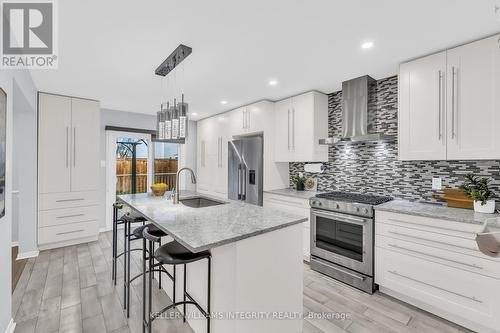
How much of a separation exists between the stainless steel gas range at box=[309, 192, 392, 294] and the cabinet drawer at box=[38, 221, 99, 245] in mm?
3612

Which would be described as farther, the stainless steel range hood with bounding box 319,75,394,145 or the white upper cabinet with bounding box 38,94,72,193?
the white upper cabinet with bounding box 38,94,72,193

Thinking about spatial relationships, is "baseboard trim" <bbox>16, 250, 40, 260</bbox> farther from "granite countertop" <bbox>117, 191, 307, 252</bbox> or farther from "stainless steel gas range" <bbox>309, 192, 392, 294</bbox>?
"stainless steel gas range" <bbox>309, 192, 392, 294</bbox>

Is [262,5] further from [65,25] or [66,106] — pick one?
[66,106]

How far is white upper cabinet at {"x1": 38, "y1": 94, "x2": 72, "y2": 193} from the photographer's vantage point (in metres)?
3.58

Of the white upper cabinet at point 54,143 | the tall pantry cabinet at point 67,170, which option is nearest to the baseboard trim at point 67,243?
the tall pantry cabinet at point 67,170

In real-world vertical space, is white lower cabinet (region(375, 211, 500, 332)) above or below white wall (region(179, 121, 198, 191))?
below

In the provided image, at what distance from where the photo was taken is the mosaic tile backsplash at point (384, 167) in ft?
8.08

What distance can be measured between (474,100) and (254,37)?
1976 mm

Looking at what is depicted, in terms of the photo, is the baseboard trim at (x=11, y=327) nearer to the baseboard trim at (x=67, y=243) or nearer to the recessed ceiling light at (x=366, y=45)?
the baseboard trim at (x=67, y=243)

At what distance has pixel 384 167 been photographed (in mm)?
3000

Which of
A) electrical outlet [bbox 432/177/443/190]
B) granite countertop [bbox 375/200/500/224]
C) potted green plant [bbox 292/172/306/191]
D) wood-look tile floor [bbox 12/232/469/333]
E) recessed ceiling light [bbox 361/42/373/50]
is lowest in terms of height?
wood-look tile floor [bbox 12/232/469/333]

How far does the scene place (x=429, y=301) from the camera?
211 centimetres

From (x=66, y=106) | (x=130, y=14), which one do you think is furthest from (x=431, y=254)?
(x=66, y=106)

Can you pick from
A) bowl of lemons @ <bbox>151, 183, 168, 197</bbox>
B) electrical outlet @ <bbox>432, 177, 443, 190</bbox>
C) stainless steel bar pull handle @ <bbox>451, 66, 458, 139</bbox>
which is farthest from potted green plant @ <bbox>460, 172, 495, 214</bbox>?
bowl of lemons @ <bbox>151, 183, 168, 197</bbox>
